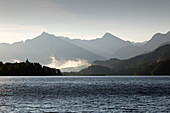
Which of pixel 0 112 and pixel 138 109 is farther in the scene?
pixel 138 109

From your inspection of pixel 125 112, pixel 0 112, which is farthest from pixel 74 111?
pixel 0 112

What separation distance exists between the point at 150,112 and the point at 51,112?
77.1 ft

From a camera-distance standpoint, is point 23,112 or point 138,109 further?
point 138,109

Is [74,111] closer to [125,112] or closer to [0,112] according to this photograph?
[125,112]

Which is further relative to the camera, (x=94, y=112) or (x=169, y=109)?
(x=169, y=109)

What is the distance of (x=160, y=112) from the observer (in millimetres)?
68875

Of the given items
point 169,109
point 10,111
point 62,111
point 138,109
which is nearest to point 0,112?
point 10,111

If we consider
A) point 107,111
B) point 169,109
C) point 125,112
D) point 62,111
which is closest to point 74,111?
point 62,111

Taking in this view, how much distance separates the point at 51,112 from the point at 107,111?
44.4 ft

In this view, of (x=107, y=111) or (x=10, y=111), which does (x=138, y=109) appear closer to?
(x=107, y=111)

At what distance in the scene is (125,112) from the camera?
6894cm

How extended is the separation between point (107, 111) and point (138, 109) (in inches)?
343

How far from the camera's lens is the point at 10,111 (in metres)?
69.4

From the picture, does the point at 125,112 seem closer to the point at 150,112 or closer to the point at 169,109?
the point at 150,112
